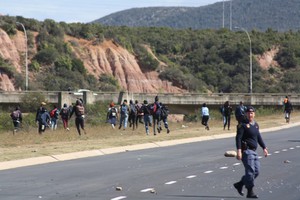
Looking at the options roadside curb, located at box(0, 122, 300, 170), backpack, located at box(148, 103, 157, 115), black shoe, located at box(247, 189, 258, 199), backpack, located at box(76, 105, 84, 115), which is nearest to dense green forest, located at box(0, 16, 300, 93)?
backpack, located at box(148, 103, 157, 115)

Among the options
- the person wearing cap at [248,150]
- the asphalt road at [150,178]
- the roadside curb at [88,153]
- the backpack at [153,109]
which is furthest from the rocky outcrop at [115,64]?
the person wearing cap at [248,150]

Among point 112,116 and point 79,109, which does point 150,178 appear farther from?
point 112,116

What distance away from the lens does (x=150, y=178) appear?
56.3ft

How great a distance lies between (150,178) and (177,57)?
319 feet

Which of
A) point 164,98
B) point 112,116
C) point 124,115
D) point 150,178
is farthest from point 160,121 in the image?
point 164,98

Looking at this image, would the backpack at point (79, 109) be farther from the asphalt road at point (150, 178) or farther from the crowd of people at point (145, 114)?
the asphalt road at point (150, 178)

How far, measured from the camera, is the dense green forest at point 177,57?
8538cm

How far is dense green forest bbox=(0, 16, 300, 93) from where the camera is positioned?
3361 inches

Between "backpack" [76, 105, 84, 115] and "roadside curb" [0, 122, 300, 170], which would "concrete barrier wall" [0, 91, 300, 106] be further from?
"backpack" [76, 105, 84, 115]

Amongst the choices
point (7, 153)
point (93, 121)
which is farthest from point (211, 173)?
point (93, 121)

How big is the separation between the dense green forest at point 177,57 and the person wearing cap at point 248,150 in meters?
64.2

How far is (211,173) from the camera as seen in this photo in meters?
18.4

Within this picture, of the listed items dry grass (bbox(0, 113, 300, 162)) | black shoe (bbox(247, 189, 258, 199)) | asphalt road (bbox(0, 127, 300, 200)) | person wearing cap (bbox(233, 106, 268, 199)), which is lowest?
dry grass (bbox(0, 113, 300, 162))

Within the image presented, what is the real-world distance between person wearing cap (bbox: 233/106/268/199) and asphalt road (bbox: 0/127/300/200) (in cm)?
40
